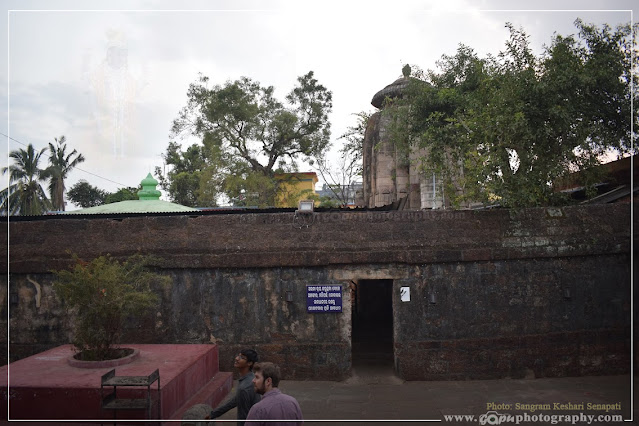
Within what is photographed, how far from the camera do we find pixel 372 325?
13469 mm

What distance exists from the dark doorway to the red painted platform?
353 cm

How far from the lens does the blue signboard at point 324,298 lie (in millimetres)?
8812

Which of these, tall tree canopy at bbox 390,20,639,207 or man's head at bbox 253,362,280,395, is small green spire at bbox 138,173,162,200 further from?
man's head at bbox 253,362,280,395

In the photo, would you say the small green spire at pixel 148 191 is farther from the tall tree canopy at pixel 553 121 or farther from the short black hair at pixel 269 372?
the short black hair at pixel 269 372

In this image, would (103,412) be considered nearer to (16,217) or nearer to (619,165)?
(16,217)

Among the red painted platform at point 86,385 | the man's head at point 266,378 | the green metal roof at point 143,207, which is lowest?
the red painted platform at point 86,385

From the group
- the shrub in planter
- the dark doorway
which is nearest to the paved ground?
the dark doorway

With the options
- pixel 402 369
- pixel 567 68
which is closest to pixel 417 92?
pixel 567 68

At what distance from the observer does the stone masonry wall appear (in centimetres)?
862

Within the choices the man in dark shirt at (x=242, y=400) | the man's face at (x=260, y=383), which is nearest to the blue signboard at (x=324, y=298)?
the man in dark shirt at (x=242, y=400)

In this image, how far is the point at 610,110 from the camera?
9953mm

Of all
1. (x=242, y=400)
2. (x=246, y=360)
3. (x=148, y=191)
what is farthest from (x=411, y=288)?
(x=148, y=191)

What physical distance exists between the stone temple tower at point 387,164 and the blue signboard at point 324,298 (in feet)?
27.5

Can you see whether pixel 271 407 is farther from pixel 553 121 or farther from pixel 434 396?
pixel 553 121
